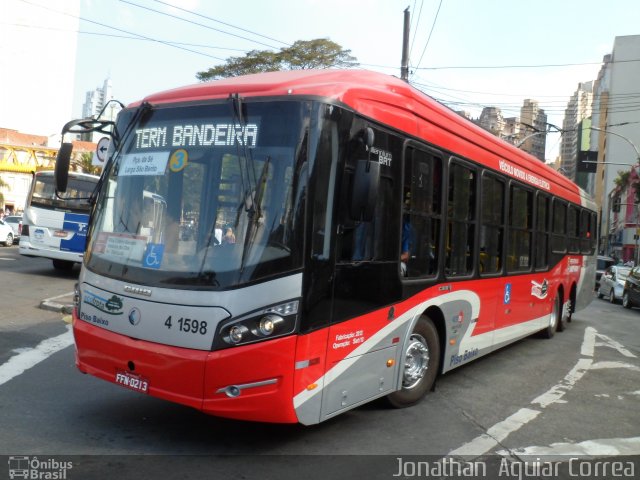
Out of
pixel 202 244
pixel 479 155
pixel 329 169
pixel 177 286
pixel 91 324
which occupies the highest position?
pixel 479 155

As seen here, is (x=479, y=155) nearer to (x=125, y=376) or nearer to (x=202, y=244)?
(x=202, y=244)

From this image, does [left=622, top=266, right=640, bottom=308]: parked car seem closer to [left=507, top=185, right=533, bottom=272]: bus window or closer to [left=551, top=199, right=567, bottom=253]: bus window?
[left=551, top=199, right=567, bottom=253]: bus window

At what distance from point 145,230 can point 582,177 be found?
122793mm

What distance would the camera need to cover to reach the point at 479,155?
7363 millimetres

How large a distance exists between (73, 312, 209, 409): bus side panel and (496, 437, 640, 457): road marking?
8.00 ft

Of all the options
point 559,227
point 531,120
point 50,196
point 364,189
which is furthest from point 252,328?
point 531,120

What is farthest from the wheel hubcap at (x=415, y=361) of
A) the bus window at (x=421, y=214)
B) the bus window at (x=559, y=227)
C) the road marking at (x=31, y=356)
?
the bus window at (x=559, y=227)

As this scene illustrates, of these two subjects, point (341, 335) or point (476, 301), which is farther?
point (476, 301)

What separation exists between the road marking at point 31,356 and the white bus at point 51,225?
25.6 feet

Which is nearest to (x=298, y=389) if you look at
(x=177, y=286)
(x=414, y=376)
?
(x=177, y=286)

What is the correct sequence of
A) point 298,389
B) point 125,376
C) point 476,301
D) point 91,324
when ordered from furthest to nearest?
point 476,301 < point 91,324 < point 125,376 < point 298,389

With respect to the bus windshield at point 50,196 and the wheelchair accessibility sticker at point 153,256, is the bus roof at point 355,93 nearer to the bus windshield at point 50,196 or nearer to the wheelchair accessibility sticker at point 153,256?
the wheelchair accessibility sticker at point 153,256

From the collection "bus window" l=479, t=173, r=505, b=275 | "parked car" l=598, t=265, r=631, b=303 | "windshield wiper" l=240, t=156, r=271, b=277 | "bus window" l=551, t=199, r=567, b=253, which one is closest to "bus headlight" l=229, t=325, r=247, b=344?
"windshield wiper" l=240, t=156, r=271, b=277

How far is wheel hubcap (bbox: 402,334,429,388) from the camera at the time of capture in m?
5.98
